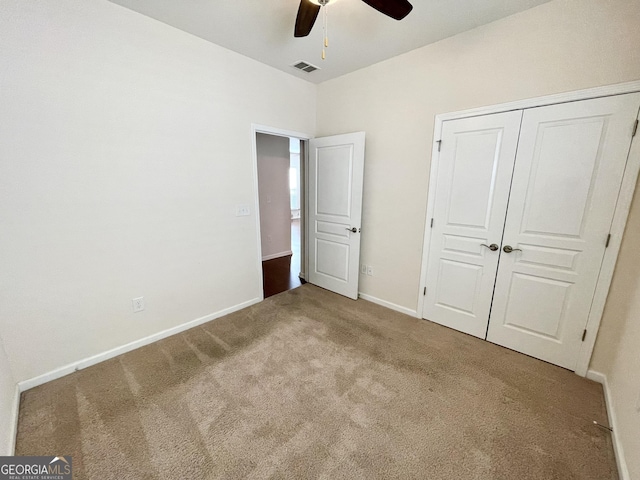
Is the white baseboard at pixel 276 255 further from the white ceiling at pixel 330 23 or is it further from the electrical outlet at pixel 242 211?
the white ceiling at pixel 330 23

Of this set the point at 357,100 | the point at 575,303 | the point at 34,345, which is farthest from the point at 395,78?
the point at 34,345

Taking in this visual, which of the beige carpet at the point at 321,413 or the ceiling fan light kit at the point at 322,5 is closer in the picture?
the beige carpet at the point at 321,413

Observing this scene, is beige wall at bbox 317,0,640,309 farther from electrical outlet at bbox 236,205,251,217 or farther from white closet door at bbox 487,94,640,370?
electrical outlet at bbox 236,205,251,217

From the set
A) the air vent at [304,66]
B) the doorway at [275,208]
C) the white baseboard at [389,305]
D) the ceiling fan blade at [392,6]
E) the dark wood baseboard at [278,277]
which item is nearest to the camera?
the ceiling fan blade at [392,6]

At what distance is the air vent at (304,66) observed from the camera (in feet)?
8.99

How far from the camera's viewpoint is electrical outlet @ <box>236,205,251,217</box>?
2766 mm

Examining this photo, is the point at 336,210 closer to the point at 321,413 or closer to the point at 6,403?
the point at 321,413

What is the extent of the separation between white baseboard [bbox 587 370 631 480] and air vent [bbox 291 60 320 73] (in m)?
3.70

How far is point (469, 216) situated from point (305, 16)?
203 cm

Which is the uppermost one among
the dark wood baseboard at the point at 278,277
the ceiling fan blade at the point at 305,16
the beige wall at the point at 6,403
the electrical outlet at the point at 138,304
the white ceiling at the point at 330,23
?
the white ceiling at the point at 330,23

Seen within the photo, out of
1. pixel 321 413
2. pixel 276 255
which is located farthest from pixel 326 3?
pixel 276 255

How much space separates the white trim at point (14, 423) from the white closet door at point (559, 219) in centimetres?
341

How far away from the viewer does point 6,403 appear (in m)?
1.46

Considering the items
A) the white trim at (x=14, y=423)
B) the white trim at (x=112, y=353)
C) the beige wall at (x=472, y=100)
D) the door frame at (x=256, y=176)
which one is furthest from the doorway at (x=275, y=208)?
the white trim at (x=14, y=423)
